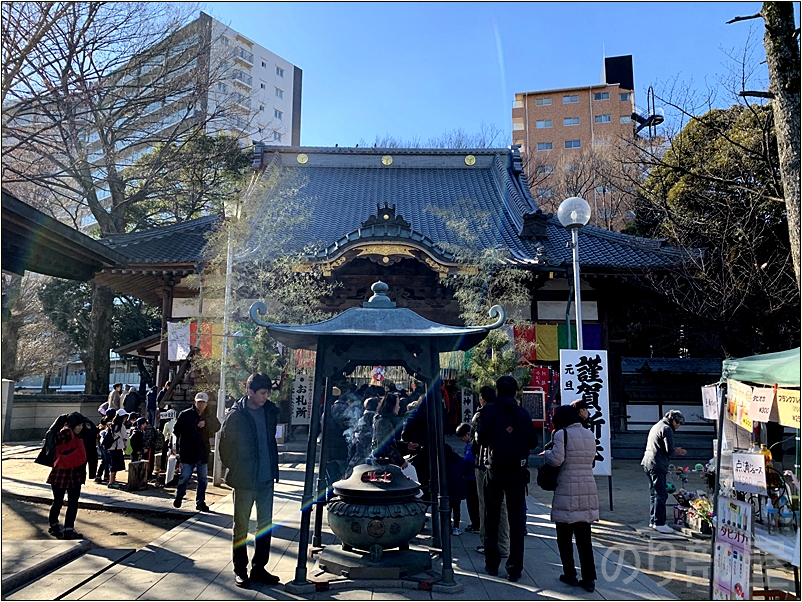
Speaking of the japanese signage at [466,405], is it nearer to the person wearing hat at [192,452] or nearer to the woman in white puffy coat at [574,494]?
the person wearing hat at [192,452]

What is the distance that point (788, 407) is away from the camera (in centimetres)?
540

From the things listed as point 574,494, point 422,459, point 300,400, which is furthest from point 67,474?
point 300,400

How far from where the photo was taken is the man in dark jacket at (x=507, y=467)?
16.4 feet

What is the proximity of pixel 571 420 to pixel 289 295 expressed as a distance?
26.7ft

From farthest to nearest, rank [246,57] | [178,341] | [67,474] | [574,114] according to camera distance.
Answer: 1. [246,57]
2. [574,114]
3. [178,341]
4. [67,474]

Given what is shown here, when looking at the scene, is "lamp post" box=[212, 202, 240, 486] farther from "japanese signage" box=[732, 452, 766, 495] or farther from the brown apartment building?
the brown apartment building

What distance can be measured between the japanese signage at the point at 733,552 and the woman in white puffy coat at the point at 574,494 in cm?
95

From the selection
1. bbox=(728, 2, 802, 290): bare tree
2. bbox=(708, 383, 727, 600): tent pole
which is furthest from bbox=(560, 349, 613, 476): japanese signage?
bbox=(708, 383, 727, 600): tent pole

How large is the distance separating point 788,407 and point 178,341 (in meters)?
11.8

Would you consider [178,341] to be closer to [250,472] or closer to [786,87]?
[250,472]

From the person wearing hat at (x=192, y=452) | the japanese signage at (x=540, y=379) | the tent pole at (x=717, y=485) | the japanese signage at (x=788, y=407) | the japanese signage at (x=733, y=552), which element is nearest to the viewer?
the japanese signage at (x=733, y=552)

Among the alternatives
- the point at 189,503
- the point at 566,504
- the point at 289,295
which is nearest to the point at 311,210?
the point at 289,295

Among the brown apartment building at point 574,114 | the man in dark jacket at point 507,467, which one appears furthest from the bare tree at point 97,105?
the brown apartment building at point 574,114

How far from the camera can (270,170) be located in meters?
19.0
